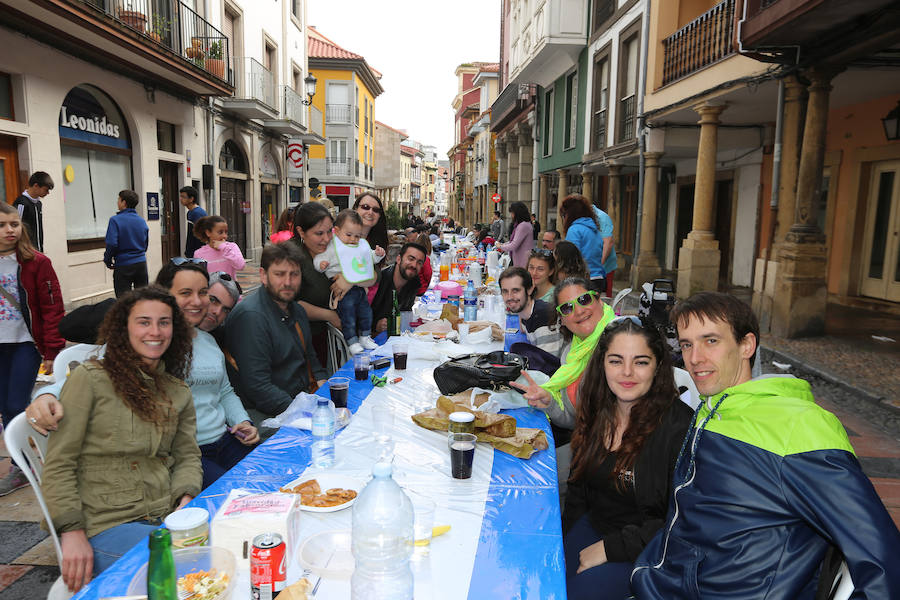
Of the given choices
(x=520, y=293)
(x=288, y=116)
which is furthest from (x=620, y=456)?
(x=288, y=116)

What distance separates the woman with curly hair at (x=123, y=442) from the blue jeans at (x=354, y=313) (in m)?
2.20

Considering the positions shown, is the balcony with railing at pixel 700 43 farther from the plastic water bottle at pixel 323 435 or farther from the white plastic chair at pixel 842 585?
the white plastic chair at pixel 842 585

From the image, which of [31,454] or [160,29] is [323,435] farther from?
[160,29]

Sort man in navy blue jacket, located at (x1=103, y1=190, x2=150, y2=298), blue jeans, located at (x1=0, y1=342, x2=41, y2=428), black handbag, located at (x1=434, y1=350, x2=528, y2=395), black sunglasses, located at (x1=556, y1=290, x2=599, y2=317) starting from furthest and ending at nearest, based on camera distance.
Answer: man in navy blue jacket, located at (x1=103, y1=190, x2=150, y2=298) < blue jeans, located at (x1=0, y1=342, x2=41, y2=428) < black sunglasses, located at (x1=556, y1=290, x2=599, y2=317) < black handbag, located at (x1=434, y1=350, x2=528, y2=395)

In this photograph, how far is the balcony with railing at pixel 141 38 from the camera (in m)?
8.12

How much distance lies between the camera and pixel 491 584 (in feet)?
5.27

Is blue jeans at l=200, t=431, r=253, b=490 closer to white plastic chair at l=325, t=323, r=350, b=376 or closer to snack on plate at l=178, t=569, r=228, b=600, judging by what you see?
snack on plate at l=178, t=569, r=228, b=600

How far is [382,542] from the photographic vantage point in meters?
1.60

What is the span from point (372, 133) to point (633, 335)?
45.4 meters

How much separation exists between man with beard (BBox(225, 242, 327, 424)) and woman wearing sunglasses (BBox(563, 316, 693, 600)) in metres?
1.79

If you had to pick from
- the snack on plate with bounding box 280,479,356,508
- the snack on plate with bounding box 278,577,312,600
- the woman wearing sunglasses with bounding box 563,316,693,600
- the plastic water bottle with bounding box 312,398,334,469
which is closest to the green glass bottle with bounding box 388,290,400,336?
the plastic water bottle with bounding box 312,398,334,469

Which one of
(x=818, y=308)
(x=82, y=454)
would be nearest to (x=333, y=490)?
(x=82, y=454)

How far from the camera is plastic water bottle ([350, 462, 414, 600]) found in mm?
1505

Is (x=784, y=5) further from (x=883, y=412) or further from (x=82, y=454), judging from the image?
(x=82, y=454)
